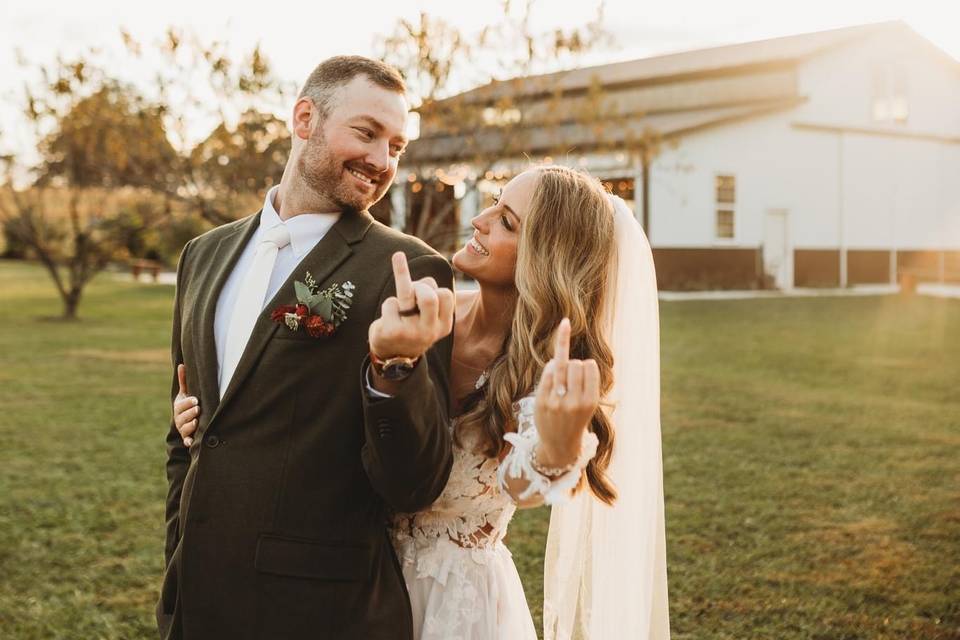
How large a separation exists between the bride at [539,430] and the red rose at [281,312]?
1.29 feet

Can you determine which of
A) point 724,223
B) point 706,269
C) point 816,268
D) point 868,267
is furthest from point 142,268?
point 868,267

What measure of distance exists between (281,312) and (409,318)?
51 centimetres

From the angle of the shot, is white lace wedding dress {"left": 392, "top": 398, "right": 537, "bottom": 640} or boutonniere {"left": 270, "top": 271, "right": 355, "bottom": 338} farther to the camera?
white lace wedding dress {"left": 392, "top": 398, "right": 537, "bottom": 640}

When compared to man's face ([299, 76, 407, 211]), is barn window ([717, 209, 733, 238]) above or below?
above

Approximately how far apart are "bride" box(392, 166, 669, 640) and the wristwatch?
295 mm

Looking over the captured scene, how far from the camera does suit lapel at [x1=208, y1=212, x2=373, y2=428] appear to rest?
7.84ft

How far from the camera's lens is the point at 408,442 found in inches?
83.6

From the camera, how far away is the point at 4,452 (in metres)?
9.35

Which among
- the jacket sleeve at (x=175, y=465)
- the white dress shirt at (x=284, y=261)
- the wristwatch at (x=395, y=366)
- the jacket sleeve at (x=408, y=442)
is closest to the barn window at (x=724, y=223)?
the jacket sleeve at (x=175, y=465)

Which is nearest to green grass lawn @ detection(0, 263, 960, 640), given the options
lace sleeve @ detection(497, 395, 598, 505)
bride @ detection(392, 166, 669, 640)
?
bride @ detection(392, 166, 669, 640)

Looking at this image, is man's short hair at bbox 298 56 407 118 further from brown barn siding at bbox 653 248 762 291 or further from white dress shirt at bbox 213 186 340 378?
brown barn siding at bbox 653 248 762 291

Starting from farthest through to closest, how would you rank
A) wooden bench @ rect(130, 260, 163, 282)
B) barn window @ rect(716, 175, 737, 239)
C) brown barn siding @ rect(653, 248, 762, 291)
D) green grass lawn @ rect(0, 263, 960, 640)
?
wooden bench @ rect(130, 260, 163, 282) → barn window @ rect(716, 175, 737, 239) → brown barn siding @ rect(653, 248, 762, 291) → green grass lawn @ rect(0, 263, 960, 640)

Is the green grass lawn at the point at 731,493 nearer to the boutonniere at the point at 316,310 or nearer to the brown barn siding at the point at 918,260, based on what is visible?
the boutonniere at the point at 316,310

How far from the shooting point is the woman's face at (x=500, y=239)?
8.81 feet
